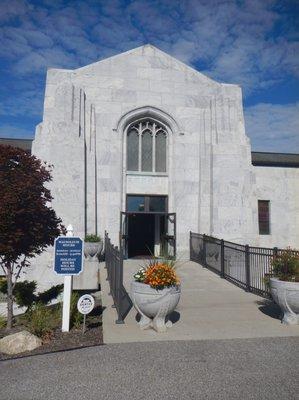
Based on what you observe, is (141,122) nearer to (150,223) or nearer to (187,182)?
(187,182)

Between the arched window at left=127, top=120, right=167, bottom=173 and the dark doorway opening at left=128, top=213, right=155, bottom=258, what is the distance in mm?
3205

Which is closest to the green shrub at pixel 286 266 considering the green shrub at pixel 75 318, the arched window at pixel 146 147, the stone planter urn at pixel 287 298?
the stone planter urn at pixel 287 298

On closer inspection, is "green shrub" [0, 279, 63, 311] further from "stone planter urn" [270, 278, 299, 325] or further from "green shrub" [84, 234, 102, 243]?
"stone planter urn" [270, 278, 299, 325]

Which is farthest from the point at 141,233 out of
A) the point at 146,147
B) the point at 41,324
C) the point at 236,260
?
the point at 41,324

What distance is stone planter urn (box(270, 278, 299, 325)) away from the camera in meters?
7.74

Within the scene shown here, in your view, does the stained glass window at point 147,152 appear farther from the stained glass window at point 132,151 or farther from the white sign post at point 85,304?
the white sign post at point 85,304

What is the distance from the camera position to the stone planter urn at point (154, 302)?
738 cm

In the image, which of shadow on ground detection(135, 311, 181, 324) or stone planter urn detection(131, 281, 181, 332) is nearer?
stone planter urn detection(131, 281, 181, 332)

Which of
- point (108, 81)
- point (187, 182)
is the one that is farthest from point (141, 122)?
point (187, 182)

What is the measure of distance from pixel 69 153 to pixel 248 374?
15698 millimetres

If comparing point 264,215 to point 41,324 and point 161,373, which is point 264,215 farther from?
point 161,373

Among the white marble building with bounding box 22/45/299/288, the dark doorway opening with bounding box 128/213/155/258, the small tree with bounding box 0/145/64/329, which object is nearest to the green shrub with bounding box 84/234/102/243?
the white marble building with bounding box 22/45/299/288

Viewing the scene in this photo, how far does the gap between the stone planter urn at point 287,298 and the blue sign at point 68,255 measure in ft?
15.5

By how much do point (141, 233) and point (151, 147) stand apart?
5.57 metres
